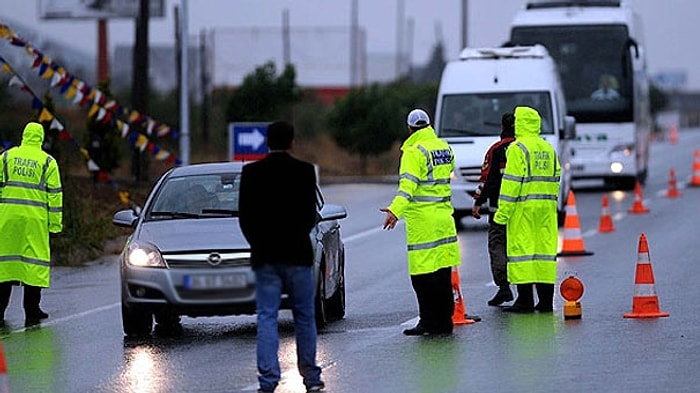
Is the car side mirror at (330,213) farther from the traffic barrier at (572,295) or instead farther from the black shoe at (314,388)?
the black shoe at (314,388)

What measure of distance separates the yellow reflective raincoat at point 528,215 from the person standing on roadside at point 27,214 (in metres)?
4.05

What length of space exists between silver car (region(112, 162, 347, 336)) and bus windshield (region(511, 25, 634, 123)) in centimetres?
1967

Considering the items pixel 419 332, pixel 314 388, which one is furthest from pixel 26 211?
pixel 314 388

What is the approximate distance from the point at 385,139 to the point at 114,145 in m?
16.4

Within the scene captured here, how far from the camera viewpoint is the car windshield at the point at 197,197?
1412cm

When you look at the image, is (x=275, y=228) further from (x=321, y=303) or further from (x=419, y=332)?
(x=321, y=303)

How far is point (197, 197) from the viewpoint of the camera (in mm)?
14336

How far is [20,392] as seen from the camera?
11.0 metres

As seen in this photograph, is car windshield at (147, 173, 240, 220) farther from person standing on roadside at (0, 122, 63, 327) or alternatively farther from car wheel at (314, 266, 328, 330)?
person standing on roadside at (0, 122, 63, 327)

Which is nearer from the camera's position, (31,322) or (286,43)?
(31,322)

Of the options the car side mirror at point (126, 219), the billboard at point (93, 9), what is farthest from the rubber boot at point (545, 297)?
the billboard at point (93, 9)

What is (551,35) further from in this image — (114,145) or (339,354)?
(339,354)

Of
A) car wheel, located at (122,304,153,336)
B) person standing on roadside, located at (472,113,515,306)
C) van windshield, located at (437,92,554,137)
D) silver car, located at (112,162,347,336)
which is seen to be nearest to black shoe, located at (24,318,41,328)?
silver car, located at (112,162,347,336)

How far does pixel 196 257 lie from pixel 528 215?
308 centimetres
